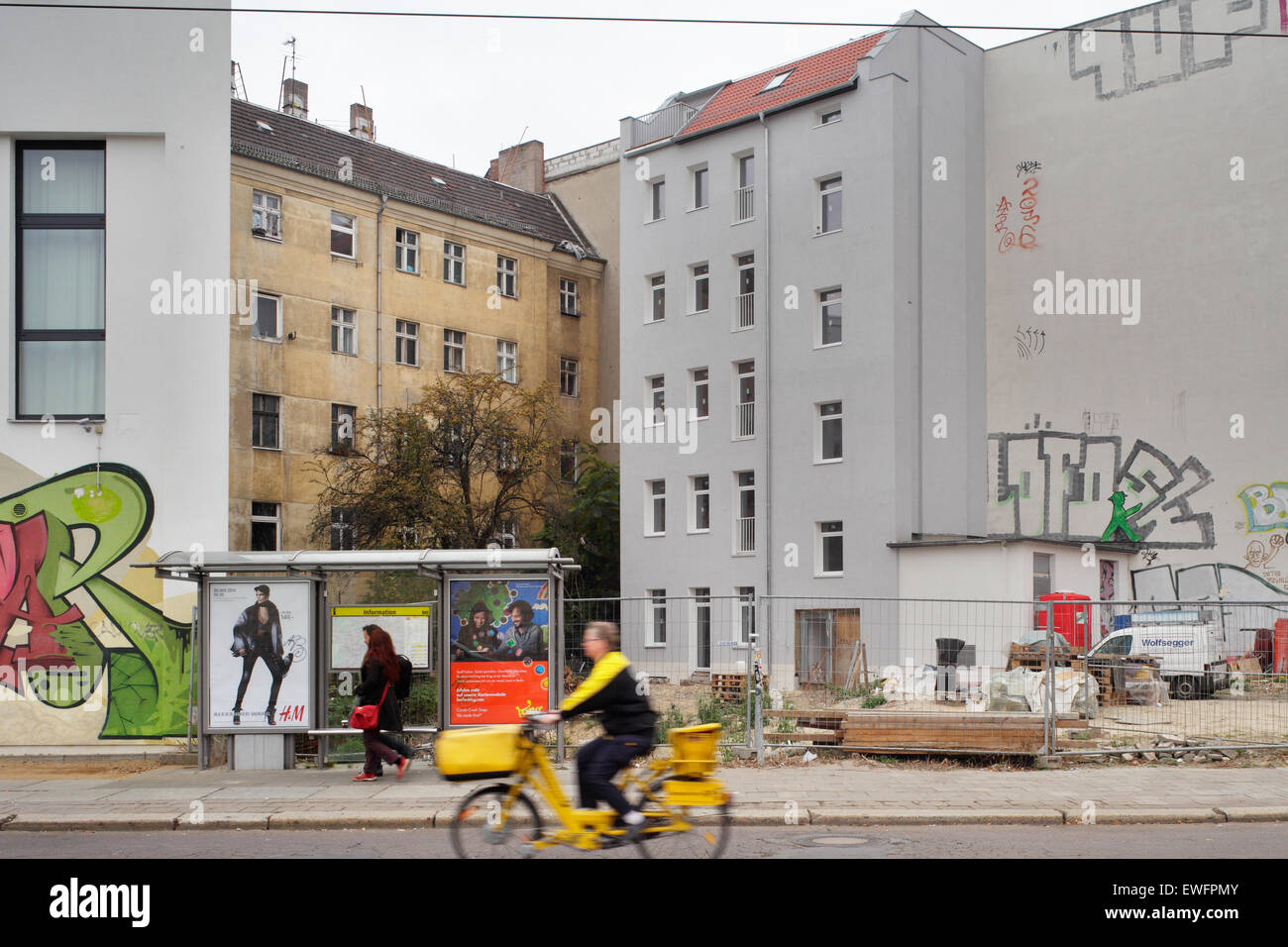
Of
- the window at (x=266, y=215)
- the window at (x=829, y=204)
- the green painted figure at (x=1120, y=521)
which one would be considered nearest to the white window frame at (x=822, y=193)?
the window at (x=829, y=204)

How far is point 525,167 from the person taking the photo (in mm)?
53438

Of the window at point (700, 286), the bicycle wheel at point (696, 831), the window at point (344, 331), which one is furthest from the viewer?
the window at point (700, 286)

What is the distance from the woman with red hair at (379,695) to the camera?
14492mm

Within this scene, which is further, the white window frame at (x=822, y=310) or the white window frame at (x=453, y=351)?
the white window frame at (x=453, y=351)

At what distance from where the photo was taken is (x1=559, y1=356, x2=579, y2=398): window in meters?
49.0

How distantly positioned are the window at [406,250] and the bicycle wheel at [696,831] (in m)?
36.0

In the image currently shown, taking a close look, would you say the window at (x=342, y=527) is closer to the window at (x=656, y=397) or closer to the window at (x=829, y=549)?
the window at (x=656, y=397)

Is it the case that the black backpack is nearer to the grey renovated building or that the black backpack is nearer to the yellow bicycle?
the yellow bicycle

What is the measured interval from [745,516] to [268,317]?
15496mm

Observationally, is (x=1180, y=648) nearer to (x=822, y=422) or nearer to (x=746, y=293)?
(x=822, y=422)

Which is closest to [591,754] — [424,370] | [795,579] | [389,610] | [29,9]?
[389,610]

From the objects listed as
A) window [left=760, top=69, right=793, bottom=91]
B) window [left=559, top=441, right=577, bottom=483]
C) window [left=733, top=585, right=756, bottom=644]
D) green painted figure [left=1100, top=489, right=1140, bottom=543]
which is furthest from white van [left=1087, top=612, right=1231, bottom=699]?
window [left=559, top=441, right=577, bottom=483]

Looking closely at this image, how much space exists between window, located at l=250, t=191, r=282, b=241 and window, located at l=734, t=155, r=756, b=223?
13887mm

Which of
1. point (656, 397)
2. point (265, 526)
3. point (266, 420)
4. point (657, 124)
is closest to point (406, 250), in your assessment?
point (266, 420)
